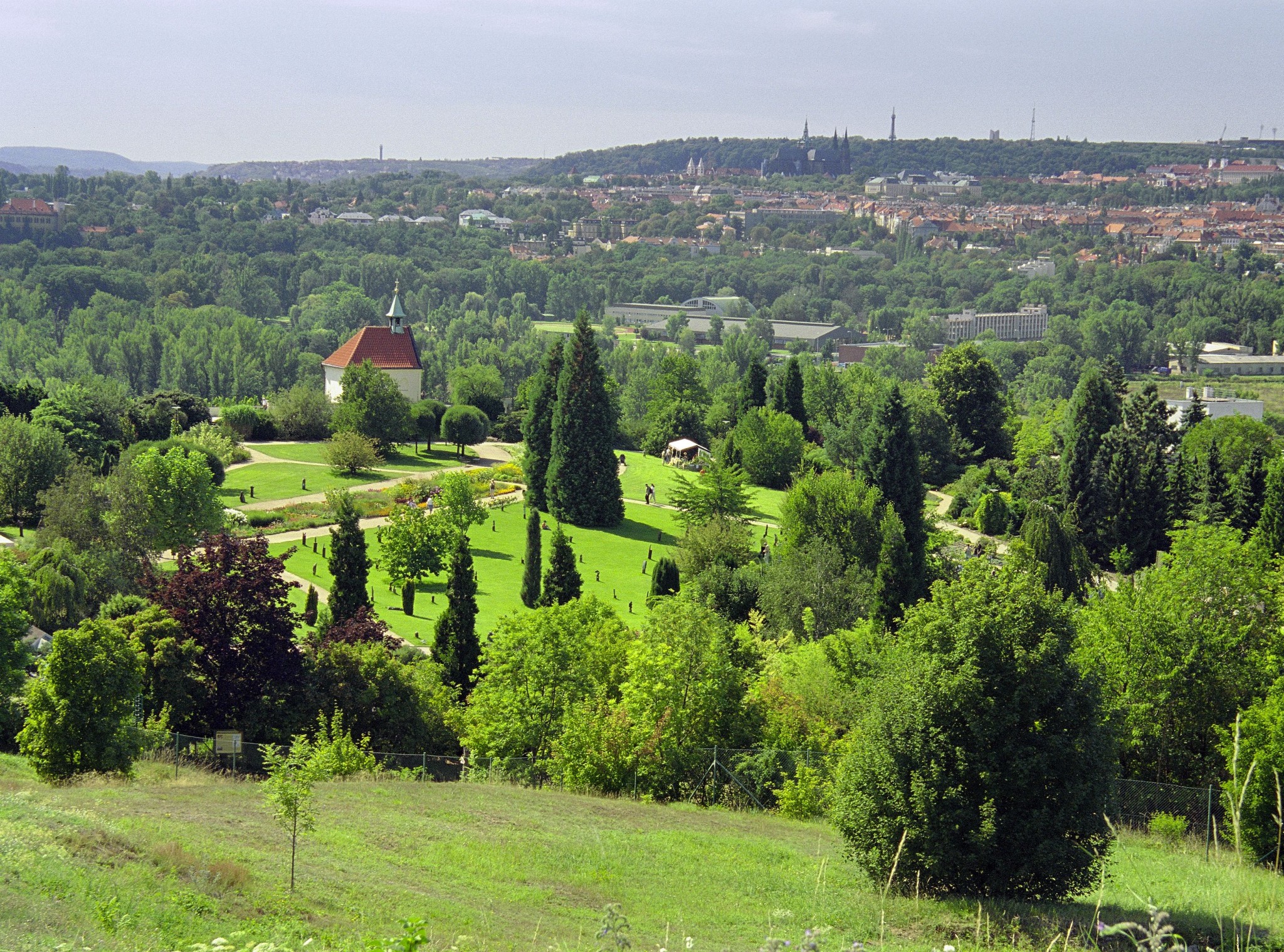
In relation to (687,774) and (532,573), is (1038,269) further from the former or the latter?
A: (687,774)

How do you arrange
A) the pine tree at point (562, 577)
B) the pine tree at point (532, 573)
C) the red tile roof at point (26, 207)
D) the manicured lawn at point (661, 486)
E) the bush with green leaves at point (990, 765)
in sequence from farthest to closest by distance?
1. the red tile roof at point (26, 207)
2. the manicured lawn at point (661, 486)
3. the pine tree at point (532, 573)
4. the pine tree at point (562, 577)
5. the bush with green leaves at point (990, 765)

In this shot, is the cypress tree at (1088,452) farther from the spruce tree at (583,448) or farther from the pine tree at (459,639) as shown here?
the pine tree at (459,639)

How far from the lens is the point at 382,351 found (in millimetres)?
63125

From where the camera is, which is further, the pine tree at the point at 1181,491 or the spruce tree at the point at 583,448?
the spruce tree at the point at 583,448

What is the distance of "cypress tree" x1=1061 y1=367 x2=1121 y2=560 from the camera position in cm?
4197

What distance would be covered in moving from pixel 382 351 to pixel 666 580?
3357cm

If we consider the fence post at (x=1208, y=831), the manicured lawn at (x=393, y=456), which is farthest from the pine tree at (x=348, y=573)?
the manicured lawn at (x=393, y=456)

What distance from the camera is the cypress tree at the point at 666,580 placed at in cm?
3356

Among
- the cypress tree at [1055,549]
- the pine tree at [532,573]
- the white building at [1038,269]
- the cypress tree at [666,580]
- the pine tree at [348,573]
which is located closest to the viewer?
the pine tree at [348,573]

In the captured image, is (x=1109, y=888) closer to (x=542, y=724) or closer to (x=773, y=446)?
(x=542, y=724)

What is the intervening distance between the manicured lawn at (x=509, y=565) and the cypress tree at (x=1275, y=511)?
17.3 m

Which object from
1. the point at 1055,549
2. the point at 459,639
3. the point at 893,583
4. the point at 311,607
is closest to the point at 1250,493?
the point at 1055,549

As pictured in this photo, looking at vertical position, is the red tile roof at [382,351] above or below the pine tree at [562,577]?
above

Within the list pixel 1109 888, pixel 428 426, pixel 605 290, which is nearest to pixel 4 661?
pixel 1109 888
